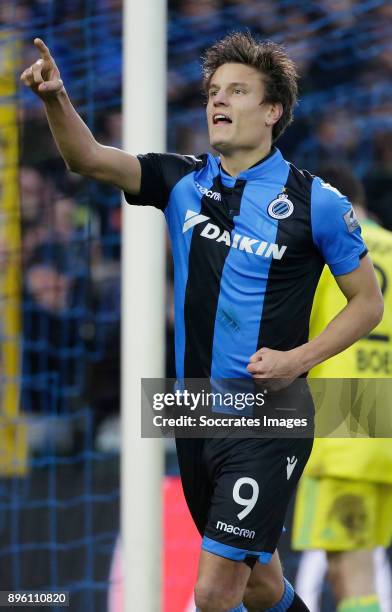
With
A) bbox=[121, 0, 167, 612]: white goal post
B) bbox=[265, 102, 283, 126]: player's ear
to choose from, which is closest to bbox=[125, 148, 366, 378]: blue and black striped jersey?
bbox=[265, 102, 283, 126]: player's ear

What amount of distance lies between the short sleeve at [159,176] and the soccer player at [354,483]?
43.3 inches

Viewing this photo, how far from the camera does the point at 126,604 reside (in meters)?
4.05

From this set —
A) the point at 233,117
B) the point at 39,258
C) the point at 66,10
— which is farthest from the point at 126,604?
the point at 66,10

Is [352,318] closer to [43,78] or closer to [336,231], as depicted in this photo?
[336,231]

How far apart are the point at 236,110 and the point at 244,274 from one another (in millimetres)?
479

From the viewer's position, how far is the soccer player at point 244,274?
3.51m

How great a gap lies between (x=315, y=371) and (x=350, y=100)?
1.88 meters

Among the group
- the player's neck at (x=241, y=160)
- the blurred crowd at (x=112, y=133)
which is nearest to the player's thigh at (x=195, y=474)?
the player's neck at (x=241, y=160)

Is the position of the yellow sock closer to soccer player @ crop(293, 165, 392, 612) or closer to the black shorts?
soccer player @ crop(293, 165, 392, 612)

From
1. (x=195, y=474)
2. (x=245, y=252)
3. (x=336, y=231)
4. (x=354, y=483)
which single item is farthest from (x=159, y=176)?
(x=354, y=483)

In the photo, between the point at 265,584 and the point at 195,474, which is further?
the point at 265,584

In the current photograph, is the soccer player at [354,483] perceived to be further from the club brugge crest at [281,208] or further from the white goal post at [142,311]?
the club brugge crest at [281,208]

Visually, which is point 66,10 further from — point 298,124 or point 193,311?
point 193,311

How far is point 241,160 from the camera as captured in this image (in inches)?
145
